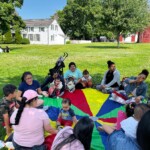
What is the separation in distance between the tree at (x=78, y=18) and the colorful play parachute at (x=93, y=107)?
56.6 metres

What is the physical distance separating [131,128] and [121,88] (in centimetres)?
587

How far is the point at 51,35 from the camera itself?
61656 millimetres

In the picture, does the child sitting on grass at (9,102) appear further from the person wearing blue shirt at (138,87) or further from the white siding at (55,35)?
the white siding at (55,35)

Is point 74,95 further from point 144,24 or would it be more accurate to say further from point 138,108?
point 144,24

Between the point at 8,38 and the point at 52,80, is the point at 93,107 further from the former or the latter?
the point at 8,38

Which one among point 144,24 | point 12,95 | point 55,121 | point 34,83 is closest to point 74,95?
point 34,83

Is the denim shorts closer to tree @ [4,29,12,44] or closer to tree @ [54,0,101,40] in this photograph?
tree @ [4,29,12,44]

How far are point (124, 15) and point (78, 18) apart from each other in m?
34.4

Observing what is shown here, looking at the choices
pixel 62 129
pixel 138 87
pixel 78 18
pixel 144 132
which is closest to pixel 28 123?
pixel 62 129

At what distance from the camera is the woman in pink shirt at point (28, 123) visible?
433 centimetres

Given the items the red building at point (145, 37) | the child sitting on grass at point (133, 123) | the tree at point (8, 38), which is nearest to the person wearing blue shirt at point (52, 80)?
the child sitting on grass at point (133, 123)

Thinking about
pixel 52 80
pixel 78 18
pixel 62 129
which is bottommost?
pixel 52 80

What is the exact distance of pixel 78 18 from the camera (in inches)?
2692

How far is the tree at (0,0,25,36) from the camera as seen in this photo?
3171 cm
